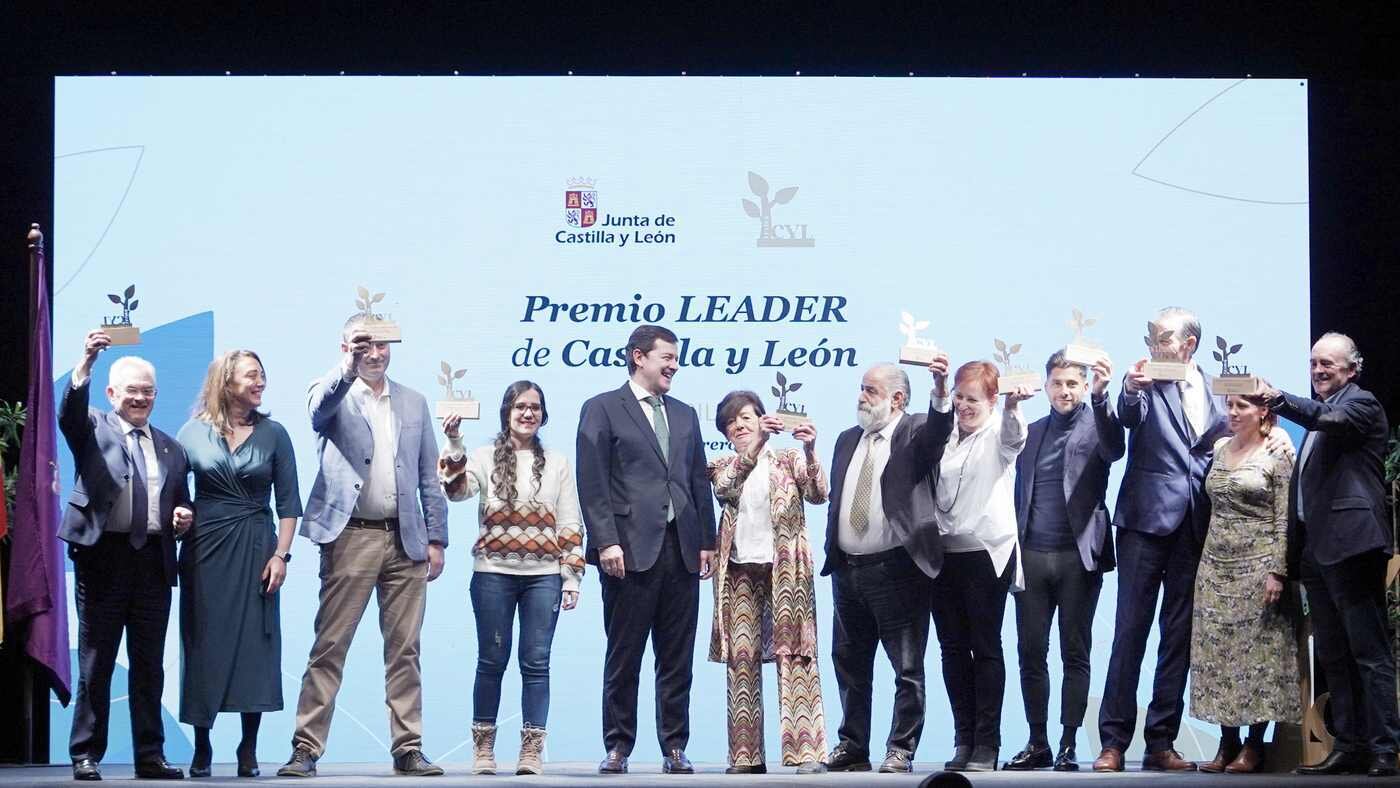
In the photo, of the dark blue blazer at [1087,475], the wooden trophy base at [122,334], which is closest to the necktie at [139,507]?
the wooden trophy base at [122,334]

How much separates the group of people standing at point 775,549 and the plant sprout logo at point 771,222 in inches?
40.9

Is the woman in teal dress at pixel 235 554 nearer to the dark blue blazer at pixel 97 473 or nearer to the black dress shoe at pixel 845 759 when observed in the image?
the dark blue blazer at pixel 97 473

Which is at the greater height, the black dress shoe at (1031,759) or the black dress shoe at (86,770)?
the black dress shoe at (86,770)

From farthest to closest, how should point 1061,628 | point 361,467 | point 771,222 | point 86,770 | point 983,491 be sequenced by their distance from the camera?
point 771,222
point 1061,628
point 983,491
point 361,467
point 86,770

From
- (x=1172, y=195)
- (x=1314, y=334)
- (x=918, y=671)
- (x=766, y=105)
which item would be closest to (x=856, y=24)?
(x=766, y=105)

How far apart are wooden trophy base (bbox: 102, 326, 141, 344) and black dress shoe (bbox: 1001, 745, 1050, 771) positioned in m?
3.47

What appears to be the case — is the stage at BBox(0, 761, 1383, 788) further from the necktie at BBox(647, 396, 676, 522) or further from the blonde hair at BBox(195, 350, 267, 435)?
the blonde hair at BBox(195, 350, 267, 435)

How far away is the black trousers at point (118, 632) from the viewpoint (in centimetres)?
578

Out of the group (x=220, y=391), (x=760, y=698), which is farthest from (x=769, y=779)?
(x=220, y=391)

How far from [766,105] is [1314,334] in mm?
2581

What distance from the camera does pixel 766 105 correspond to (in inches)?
284

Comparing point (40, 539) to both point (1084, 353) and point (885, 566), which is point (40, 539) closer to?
point (885, 566)

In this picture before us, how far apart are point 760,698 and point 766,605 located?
1.09ft

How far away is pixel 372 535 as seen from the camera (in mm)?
6125
